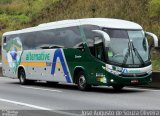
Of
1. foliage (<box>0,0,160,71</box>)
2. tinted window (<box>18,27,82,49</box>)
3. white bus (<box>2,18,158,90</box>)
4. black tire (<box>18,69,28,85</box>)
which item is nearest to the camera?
white bus (<box>2,18,158,90</box>)

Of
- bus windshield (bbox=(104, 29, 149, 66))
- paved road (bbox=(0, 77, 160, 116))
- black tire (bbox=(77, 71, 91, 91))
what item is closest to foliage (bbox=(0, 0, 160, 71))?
bus windshield (bbox=(104, 29, 149, 66))

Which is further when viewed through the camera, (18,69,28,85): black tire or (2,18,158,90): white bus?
(18,69,28,85): black tire

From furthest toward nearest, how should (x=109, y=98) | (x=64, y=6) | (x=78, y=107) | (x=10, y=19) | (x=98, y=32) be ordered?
(x=10, y=19)
(x=64, y=6)
(x=98, y=32)
(x=109, y=98)
(x=78, y=107)

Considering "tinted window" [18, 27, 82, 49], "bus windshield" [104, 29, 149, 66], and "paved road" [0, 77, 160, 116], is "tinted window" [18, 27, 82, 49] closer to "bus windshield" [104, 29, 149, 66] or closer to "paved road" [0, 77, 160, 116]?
"bus windshield" [104, 29, 149, 66]

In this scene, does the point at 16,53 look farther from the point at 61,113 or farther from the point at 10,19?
the point at 10,19

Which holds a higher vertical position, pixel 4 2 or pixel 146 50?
pixel 4 2

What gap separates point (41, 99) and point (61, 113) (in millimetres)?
4351

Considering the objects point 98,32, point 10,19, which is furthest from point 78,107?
point 10,19

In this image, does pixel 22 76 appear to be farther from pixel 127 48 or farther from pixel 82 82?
pixel 127 48

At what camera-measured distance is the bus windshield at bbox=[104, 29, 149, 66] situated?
20.0 metres

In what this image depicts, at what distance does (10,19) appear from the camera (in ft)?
199

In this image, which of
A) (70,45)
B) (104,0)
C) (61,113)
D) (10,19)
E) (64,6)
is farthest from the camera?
(10,19)

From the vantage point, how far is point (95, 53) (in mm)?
20422

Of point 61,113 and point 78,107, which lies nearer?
point 61,113
